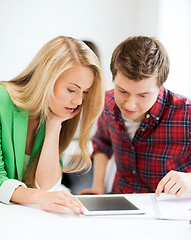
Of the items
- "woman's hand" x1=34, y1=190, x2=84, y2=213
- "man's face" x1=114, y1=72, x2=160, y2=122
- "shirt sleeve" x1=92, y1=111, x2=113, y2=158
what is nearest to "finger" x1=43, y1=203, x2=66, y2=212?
"woman's hand" x1=34, y1=190, x2=84, y2=213

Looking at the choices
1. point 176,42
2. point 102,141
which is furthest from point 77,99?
point 176,42

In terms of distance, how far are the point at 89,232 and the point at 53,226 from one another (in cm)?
8

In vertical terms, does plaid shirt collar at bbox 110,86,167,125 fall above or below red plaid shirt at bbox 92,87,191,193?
above

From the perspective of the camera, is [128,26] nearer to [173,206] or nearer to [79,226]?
[173,206]

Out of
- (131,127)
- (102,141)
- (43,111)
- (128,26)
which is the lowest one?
(102,141)

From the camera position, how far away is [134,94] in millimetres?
1150

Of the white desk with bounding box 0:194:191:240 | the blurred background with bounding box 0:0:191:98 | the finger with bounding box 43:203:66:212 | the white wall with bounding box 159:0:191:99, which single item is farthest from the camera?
the white wall with bounding box 159:0:191:99

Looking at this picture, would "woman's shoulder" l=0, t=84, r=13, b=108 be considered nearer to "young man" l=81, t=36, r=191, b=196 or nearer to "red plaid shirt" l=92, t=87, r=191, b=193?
"young man" l=81, t=36, r=191, b=196

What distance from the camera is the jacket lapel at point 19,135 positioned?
101cm

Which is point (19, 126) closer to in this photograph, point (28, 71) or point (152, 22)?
point (28, 71)

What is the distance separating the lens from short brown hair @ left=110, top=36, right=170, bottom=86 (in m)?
1.13

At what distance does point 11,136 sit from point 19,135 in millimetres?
24

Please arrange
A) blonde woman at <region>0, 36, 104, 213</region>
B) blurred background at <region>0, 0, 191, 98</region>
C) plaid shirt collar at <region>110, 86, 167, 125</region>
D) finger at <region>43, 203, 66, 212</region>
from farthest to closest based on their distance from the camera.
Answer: blurred background at <region>0, 0, 191, 98</region>, plaid shirt collar at <region>110, 86, 167, 125</region>, blonde woman at <region>0, 36, 104, 213</region>, finger at <region>43, 203, 66, 212</region>

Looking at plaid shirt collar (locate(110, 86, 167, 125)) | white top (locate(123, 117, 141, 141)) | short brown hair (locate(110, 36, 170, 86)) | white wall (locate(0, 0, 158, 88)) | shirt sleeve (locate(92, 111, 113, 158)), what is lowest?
shirt sleeve (locate(92, 111, 113, 158))
